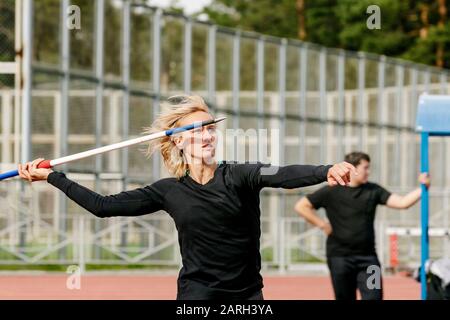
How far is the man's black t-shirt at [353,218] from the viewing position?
44.3 ft

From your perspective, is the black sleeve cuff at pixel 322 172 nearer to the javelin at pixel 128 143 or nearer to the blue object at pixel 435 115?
the javelin at pixel 128 143

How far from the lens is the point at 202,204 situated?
7816 mm

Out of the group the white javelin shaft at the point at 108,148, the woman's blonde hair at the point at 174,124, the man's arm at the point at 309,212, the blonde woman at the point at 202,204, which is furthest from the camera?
the man's arm at the point at 309,212

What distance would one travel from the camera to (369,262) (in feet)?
43.9

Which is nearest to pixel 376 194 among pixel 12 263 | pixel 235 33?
pixel 12 263

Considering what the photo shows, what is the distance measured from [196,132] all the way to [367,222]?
20.6 ft

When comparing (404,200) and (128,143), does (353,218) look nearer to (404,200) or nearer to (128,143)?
(404,200)

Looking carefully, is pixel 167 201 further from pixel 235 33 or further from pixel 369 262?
pixel 235 33

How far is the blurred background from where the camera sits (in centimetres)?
2728

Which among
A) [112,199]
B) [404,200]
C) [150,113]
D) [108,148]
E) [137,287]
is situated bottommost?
[137,287]

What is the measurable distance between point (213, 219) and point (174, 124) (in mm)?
528

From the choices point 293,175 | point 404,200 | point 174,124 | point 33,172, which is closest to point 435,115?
point 404,200

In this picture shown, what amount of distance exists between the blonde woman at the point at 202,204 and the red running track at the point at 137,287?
38.2 feet

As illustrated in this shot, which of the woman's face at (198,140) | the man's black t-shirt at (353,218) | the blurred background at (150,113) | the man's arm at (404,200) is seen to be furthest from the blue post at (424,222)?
the blurred background at (150,113)
